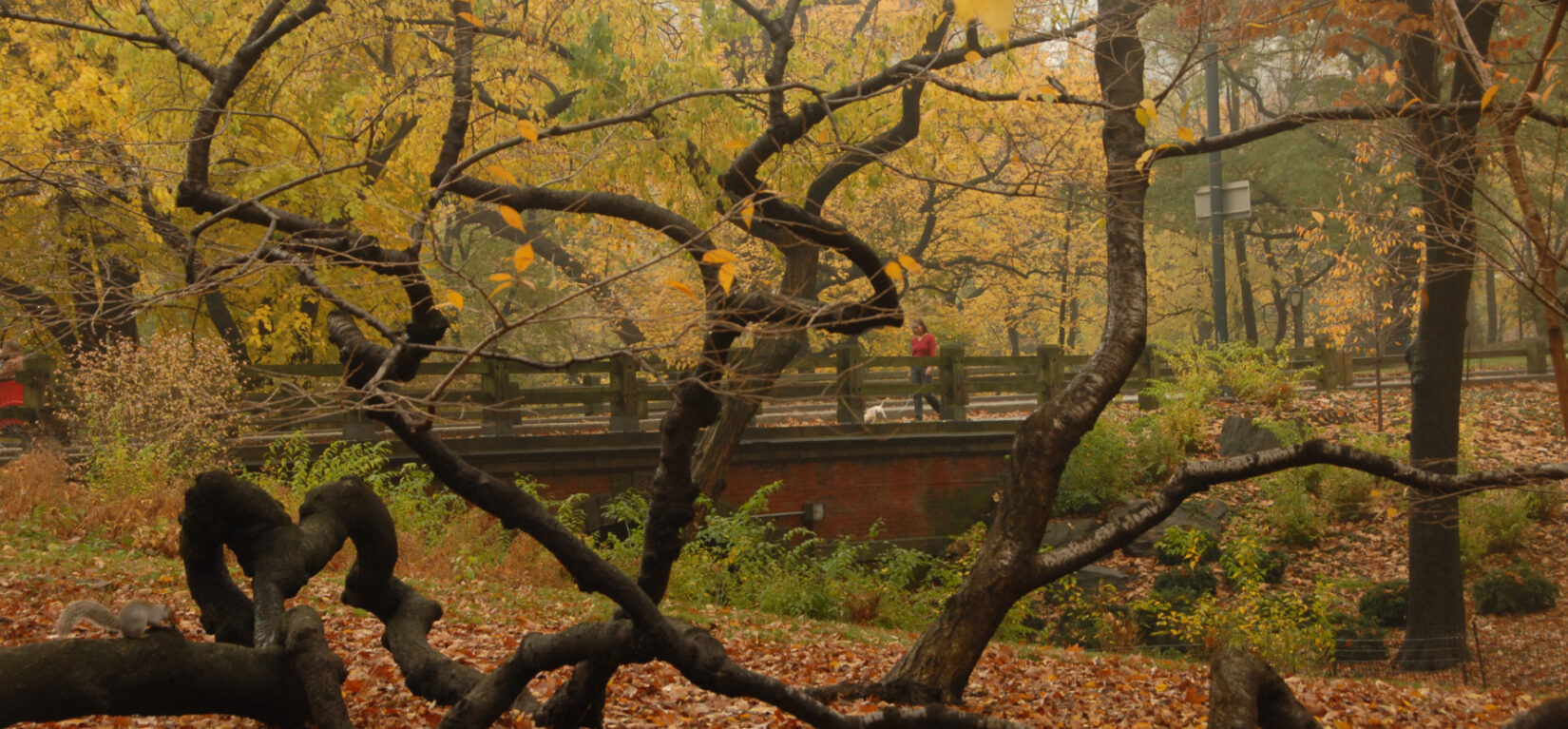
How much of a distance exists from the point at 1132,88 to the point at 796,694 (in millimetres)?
4882

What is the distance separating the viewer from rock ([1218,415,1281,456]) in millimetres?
16812

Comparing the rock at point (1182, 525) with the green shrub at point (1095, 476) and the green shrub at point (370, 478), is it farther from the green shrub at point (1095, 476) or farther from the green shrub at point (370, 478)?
the green shrub at point (370, 478)

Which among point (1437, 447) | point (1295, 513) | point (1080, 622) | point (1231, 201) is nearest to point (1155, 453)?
point (1295, 513)

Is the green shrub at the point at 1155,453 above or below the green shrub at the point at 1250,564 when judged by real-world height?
above

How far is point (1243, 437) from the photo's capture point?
56.7 feet

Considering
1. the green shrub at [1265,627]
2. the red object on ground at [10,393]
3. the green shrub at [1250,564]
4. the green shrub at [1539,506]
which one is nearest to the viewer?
the green shrub at [1265,627]

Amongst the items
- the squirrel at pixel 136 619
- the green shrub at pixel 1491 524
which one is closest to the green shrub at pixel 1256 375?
the green shrub at pixel 1491 524

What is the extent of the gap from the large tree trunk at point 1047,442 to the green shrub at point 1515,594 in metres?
8.81

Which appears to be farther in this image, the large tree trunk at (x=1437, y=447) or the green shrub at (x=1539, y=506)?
the green shrub at (x=1539, y=506)

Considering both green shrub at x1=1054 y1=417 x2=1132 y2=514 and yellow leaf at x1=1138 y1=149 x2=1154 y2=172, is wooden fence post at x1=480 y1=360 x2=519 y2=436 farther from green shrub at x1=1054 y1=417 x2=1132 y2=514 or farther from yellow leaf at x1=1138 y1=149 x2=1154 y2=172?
yellow leaf at x1=1138 y1=149 x2=1154 y2=172

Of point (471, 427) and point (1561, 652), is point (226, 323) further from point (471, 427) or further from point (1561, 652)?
point (1561, 652)

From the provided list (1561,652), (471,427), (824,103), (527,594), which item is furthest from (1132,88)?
(471,427)

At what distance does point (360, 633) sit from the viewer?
774 cm

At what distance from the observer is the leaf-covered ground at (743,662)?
611cm
